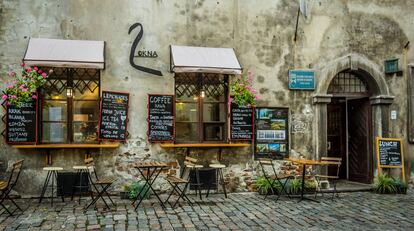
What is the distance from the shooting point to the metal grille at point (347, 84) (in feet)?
32.9

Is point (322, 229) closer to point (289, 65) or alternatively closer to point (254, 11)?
point (289, 65)

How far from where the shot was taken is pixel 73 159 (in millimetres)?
8227

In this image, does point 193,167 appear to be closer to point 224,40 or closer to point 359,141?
point 224,40

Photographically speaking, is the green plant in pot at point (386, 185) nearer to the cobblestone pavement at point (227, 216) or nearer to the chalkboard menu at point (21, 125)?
the cobblestone pavement at point (227, 216)

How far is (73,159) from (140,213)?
2.33 metres

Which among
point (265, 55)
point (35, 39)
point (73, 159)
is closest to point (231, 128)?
point (265, 55)

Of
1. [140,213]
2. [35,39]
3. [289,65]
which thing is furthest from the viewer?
[289,65]

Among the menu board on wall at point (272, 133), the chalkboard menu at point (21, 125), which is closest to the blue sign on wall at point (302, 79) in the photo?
the menu board on wall at point (272, 133)

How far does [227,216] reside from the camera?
671cm

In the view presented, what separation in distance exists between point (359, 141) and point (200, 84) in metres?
4.75

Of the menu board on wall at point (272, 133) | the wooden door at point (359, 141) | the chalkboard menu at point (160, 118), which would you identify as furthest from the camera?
the wooden door at point (359, 141)

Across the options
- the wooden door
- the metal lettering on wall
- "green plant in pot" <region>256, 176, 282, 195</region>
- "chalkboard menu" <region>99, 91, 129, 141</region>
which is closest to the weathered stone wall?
the metal lettering on wall

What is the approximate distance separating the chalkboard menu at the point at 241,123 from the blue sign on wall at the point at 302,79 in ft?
4.23

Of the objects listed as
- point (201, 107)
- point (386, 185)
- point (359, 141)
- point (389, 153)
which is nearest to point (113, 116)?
point (201, 107)
